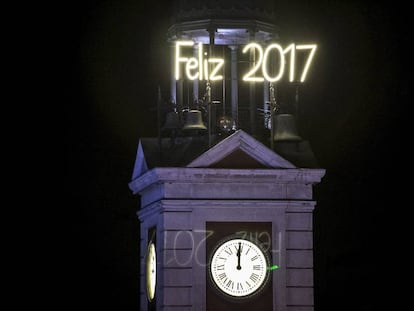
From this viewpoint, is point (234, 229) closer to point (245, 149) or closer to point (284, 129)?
point (245, 149)

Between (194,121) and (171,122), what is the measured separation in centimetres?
51

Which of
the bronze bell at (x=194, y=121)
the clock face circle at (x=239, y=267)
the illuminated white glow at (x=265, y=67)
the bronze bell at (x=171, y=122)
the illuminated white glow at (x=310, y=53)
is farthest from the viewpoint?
the illuminated white glow at (x=310, y=53)

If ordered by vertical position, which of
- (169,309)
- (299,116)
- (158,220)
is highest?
(299,116)

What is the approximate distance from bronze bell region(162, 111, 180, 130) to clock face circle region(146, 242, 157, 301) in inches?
99.9

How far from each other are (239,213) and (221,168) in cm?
102

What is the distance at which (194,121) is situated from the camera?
1189 inches

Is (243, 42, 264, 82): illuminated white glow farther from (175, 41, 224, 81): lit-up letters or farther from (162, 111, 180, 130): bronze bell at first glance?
(162, 111, 180, 130): bronze bell

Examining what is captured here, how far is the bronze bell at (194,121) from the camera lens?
3017cm

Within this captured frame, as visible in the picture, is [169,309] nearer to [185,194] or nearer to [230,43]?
[185,194]

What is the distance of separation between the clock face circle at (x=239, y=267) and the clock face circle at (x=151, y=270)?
162 centimetres

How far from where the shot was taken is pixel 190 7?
31.0 metres

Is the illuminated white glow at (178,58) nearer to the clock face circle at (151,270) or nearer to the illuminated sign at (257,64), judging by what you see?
the illuminated sign at (257,64)

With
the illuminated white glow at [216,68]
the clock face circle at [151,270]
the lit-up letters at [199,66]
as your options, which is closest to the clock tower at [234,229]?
the clock face circle at [151,270]

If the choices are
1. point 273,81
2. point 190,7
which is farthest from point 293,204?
point 190,7
